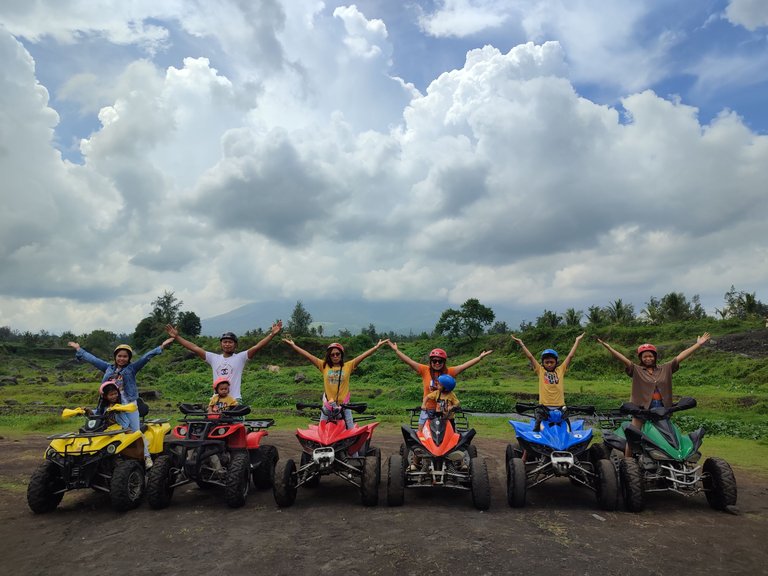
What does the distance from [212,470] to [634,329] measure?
44197 millimetres

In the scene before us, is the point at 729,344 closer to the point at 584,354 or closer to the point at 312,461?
the point at 584,354

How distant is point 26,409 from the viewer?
26.0 metres

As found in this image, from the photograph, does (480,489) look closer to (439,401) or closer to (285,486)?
(439,401)

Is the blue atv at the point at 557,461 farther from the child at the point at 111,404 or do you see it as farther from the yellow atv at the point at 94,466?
→ the child at the point at 111,404

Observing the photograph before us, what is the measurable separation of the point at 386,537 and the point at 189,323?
7369 cm

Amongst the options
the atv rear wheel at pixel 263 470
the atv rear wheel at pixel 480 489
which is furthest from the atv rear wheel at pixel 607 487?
the atv rear wheel at pixel 263 470

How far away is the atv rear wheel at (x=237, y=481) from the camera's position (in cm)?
723

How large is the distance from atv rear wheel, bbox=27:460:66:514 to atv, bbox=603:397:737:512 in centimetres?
739

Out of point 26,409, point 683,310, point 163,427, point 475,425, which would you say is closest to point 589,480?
point 163,427

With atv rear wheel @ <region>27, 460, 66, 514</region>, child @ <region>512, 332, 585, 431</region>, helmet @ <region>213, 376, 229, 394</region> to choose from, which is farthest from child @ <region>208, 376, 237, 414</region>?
child @ <region>512, 332, 585, 431</region>

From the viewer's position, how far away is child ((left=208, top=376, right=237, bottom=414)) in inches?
Answer: 326

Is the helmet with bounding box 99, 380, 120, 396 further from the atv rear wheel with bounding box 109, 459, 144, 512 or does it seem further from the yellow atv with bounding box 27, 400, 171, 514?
the atv rear wheel with bounding box 109, 459, 144, 512

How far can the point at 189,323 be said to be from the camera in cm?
7456

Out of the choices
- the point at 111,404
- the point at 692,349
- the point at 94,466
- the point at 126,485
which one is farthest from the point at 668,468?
the point at 111,404
